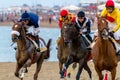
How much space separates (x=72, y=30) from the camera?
59.7ft

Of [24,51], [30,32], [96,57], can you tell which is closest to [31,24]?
[30,32]

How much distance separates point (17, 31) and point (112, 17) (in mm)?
2832

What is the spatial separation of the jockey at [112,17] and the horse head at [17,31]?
2.57m

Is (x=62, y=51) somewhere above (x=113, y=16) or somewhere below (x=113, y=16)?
below

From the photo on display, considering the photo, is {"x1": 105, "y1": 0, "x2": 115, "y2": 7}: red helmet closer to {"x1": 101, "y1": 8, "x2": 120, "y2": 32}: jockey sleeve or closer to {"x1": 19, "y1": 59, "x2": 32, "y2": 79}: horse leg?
{"x1": 101, "y1": 8, "x2": 120, "y2": 32}: jockey sleeve

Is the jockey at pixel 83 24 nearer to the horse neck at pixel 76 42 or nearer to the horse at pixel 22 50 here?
the horse neck at pixel 76 42

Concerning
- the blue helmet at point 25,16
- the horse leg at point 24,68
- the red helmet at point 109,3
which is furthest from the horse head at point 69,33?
the red helmet at point 109,3

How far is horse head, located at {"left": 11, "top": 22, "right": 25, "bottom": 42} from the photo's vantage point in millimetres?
16984

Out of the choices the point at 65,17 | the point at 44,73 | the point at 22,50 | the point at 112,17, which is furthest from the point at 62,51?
the point at 112,17

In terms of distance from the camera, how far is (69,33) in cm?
1808

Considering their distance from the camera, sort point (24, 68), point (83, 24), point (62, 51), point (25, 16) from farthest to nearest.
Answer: point (62, 51) → point (83, 24) → point (25, 16) → point (24, 68)

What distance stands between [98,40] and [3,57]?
51.1ft

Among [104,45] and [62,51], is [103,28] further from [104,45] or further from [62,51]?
[62,51]

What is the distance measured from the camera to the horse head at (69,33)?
1798 centimetres
